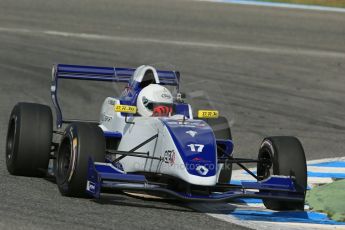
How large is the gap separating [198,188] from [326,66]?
1279 cm

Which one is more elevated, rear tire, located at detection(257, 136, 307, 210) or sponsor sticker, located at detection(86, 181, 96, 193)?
Result: rear tire, located at detection(257, 136, 307, 210)

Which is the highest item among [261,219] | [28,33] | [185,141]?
[28,33]

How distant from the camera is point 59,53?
20438mm

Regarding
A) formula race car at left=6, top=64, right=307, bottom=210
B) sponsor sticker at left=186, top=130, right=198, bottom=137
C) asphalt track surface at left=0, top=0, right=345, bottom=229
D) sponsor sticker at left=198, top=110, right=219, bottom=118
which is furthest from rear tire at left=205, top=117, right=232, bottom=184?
sponsor sticker at left=186, top=130, right=198, bottom=137

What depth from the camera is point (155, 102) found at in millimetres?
10227

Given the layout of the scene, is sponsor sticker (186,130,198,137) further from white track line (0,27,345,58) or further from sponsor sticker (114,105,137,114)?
white track line (0,27,345,58)

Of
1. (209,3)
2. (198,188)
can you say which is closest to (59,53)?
(209,3)

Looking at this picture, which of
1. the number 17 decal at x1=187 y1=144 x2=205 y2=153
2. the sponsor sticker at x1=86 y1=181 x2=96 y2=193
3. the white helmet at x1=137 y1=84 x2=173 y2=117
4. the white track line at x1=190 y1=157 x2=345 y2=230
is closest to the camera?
the white track line at x1=190 y1=157 x2=345 y2=230

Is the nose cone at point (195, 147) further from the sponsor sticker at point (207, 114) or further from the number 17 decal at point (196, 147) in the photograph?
the sponsor sticker at point (207, 114)

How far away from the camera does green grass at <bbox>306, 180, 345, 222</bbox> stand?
9431mm

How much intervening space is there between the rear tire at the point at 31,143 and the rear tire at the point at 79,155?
0.59m

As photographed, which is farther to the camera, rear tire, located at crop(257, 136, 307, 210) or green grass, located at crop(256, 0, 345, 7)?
green grass, located at crop(256, 0, 345, 7)

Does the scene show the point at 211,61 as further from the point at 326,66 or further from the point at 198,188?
the point at 198,188

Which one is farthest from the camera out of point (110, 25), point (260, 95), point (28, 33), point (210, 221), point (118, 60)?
point (110, 25)
